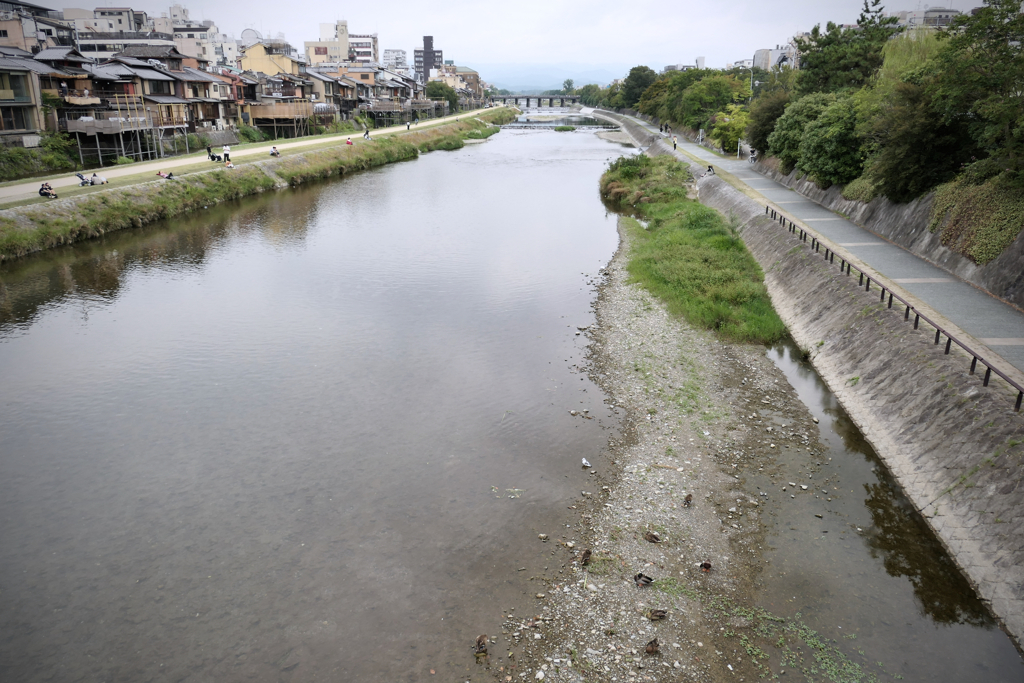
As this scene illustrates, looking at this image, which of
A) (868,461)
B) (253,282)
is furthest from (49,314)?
(868,461)

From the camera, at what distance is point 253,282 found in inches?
1061

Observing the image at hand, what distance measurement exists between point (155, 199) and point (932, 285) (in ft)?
126

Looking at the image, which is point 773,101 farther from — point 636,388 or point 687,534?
point 687,534

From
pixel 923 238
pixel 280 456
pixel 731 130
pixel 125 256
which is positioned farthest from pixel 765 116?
pixel 280 456

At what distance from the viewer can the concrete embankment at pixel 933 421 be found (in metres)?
10.4

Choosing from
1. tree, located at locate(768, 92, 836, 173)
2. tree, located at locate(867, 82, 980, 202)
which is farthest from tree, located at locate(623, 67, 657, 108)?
tree, located at locate(867, 82, 980, 202)

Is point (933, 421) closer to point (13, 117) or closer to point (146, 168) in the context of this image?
point (146, 168)

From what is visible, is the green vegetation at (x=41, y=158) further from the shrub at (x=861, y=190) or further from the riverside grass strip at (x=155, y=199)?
the shrub at (x=861, y=190)

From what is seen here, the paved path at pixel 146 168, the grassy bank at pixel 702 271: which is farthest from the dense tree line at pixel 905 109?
the paved path at pixel 146 168

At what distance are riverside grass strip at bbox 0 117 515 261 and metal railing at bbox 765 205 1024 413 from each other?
110 ft

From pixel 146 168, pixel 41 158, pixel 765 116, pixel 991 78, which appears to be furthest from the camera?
pixel 765 116

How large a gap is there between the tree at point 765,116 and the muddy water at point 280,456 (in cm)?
2551

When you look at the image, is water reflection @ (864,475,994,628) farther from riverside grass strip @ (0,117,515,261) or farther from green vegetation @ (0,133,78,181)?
green vegetation @ (0,133,78,181)

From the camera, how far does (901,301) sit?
16391 mm
